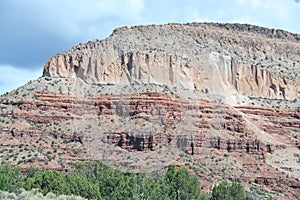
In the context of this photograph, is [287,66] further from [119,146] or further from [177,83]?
[119,146]

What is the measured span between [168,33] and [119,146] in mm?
31960

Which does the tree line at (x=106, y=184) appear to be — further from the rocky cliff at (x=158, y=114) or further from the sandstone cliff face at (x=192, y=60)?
the sandstone cliff face at (x=192, y=60)

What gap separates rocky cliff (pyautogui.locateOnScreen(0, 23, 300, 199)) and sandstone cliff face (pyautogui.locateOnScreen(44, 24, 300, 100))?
0.20 m

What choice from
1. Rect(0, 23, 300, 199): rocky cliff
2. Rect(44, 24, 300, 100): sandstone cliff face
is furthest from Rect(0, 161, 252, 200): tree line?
Rect(44, 24, 300, 100): sandstone cliff face

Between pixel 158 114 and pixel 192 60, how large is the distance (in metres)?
18.4

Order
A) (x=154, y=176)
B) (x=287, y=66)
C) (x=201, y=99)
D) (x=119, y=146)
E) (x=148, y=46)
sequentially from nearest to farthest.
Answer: (x=154, y=176), (x=119, y=146), (x=201, y=99), (x=148, y=46), (x=287, y=66)

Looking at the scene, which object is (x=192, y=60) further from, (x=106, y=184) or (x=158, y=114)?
(x=106, y=184)

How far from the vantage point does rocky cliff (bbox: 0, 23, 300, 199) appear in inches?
3932

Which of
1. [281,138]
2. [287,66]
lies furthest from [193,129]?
[287,66]

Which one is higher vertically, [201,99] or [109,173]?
[201,99]

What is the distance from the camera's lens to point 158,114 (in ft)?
345

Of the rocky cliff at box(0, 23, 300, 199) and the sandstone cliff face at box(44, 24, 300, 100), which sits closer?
the rocky cliff at box(0, 23, 300, 199)

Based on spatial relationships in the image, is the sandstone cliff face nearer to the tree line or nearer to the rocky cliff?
the rocky cliff

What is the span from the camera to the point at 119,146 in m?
102
